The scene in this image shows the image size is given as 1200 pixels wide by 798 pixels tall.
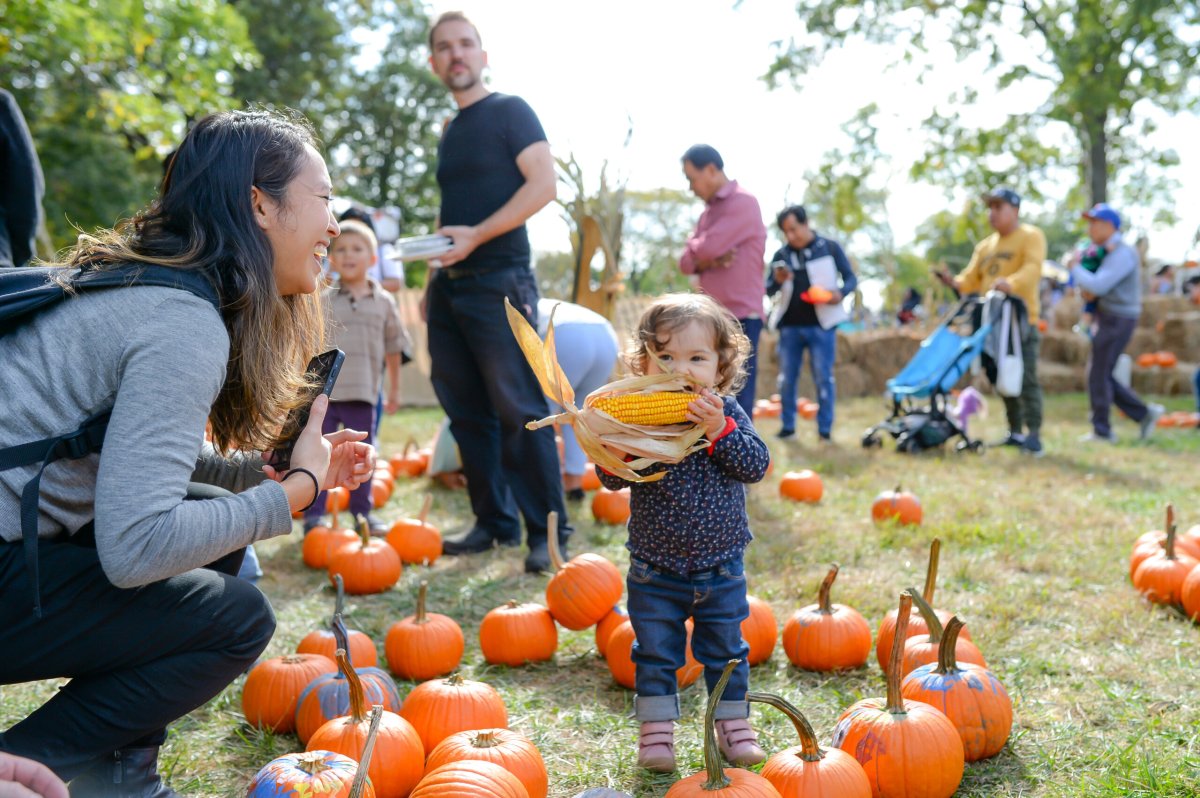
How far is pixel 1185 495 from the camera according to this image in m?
5.80

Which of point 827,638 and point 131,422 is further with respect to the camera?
point 827,638

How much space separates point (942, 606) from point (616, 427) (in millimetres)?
1857

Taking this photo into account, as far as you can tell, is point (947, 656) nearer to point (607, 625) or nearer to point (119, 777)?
point (607, 625)

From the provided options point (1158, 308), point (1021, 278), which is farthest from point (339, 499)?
point (1158, 308)

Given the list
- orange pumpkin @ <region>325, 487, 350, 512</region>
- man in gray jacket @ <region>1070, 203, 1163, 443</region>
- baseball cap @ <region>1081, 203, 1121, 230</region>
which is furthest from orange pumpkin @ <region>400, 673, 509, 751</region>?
baseball cap @ <region>1081, 203, 1121, 230</region>

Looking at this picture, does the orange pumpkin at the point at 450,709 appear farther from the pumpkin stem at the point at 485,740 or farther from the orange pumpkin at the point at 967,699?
the orange pumpkin at the point at 967,699

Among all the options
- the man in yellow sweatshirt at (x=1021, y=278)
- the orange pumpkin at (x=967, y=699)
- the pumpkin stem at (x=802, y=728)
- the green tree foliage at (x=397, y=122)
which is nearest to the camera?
the pumpkin stem at (x=802, y=728)

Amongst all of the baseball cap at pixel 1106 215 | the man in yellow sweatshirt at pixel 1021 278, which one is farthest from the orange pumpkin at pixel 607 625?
the baseball cap at pixel 1106 215

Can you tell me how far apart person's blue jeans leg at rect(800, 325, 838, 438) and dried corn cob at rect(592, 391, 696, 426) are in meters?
6.15

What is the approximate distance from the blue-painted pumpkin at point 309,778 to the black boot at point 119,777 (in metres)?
0.31

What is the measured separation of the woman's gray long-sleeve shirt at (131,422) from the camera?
5.39ft

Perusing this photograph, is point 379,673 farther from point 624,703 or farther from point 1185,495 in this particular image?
point 1185,495

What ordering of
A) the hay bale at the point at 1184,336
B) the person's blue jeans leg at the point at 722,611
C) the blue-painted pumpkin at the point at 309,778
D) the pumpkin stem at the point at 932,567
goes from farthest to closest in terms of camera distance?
the hay bale at the point at 1184,336
the pumpkin stem at the point at 932,567
the person's blue jeans leg at the point at 722,611
the blue-painted pumpkin at the point at 309,778

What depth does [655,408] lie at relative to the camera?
239 cm
